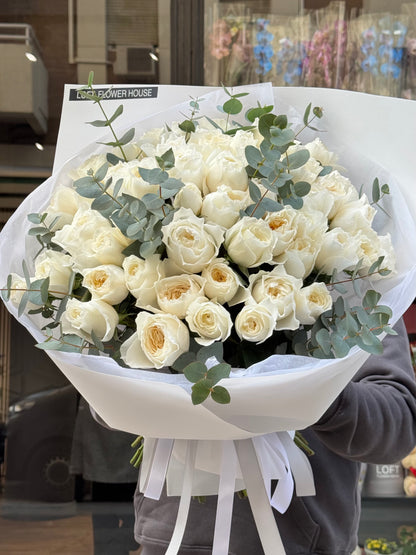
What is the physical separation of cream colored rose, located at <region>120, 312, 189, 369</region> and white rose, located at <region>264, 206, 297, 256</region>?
0.48 ft

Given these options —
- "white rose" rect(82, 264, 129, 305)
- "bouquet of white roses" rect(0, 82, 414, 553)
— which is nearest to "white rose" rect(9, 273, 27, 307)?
"bouquet of white roses" rect(0, 82, 414, 553)

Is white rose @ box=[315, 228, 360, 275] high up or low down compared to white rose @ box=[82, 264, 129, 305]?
up

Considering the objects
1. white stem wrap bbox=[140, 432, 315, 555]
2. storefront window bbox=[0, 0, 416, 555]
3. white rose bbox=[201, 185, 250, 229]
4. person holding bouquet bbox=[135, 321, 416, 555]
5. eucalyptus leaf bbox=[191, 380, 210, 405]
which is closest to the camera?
eucalyptus leaf bbox=[191, 380, 210, 405]

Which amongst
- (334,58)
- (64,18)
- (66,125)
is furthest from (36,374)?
(66,125)

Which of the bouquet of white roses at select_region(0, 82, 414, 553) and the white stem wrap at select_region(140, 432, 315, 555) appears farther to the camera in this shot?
the white stem wrap at select_region(140, 432, 315, 555)

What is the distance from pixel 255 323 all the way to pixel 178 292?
0.31 feet

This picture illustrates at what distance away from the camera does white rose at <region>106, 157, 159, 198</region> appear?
37.4 inches

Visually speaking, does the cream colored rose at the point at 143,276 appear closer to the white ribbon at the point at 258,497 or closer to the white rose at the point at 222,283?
the white rose at the point at 222,283

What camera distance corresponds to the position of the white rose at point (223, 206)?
937 millimetres

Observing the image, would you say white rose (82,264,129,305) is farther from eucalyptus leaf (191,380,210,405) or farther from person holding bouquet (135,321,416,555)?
person holding bouquet (135,321,416,555)

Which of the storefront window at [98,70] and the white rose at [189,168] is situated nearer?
the white rose at [189,168]

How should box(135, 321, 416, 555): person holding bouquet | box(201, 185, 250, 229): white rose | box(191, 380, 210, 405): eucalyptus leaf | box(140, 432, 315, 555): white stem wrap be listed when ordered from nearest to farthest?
box(191, 380, 210, 405): eucalyptus leaf
box(201, 185, 250, 229): white rose
box(140, 432, 315, 555): white stem wrap
box(135, 321, 416, 555): person holding bouquet

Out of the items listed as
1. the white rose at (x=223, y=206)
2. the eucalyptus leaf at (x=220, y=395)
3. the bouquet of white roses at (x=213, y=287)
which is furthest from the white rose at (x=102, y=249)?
the eucalyptus leaf at (x=220, y=395)

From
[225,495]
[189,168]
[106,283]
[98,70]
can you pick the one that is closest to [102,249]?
[106,283]
